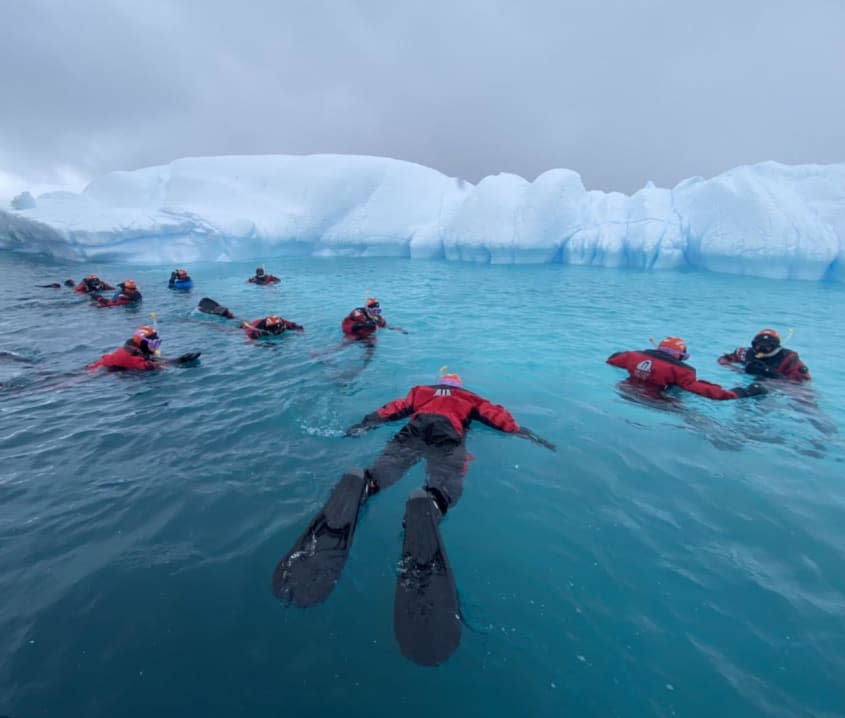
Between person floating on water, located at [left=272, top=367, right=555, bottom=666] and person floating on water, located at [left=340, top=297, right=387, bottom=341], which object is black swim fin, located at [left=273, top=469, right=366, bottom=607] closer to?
person floating on water, located at [left=272, top=367, right=555, bottom=666]

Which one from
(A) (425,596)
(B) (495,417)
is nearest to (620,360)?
(B) (495,417)

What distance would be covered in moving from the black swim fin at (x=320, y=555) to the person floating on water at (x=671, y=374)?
465 centimetres

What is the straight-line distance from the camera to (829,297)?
1505cm

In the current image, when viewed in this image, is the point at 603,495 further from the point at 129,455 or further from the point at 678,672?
the point at 129,455

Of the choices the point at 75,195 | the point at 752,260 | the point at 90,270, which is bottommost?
the point at 90,270

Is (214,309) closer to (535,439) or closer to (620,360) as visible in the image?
(535,439)

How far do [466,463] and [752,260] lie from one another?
22790 mm

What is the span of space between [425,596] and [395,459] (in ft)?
5.10

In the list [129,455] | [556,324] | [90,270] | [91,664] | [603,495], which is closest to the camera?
[91,664]

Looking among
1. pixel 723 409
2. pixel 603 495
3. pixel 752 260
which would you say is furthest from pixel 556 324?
pixel 752 260

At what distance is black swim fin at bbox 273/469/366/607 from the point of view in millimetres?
2512

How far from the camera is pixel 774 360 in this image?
6.27 metres

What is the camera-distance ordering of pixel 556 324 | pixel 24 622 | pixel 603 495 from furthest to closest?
pixel 556 324 → pixel 603 495 → pixel 24 622

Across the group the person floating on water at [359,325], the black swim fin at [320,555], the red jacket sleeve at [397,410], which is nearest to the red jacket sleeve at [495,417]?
the red jacket sleeve at [397,410]
